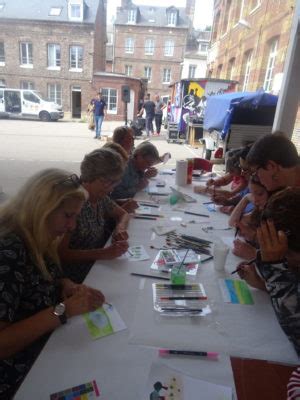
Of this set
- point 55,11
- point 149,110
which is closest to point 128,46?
point 55,11

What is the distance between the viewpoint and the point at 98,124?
40.1ft

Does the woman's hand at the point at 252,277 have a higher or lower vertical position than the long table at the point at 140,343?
higher

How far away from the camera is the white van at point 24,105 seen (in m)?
17.6

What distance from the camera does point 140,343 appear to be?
113 centimetres

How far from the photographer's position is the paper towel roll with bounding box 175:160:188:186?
3.68m

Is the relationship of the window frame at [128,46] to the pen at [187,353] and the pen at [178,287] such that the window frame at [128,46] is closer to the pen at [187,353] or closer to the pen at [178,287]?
the pen at [178,287]

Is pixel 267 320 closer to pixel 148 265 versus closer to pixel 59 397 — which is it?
pixel 148 265

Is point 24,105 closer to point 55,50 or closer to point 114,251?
point 55,50

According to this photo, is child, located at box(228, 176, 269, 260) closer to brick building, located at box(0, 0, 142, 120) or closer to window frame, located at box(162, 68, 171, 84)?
brick building, located at box(0, 0, 142, 120)

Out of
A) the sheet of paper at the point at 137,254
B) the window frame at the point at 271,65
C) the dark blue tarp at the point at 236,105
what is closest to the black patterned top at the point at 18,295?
the sheet of paper at the point at 137,254

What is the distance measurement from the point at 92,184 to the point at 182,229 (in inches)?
29.5

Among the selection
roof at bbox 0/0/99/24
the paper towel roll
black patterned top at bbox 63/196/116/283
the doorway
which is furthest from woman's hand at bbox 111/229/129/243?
roof at bbox 0/0/99/24

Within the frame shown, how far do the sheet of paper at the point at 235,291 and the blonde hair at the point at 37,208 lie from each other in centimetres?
81

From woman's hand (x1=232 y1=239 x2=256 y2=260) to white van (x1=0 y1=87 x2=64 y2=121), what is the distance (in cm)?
1786
